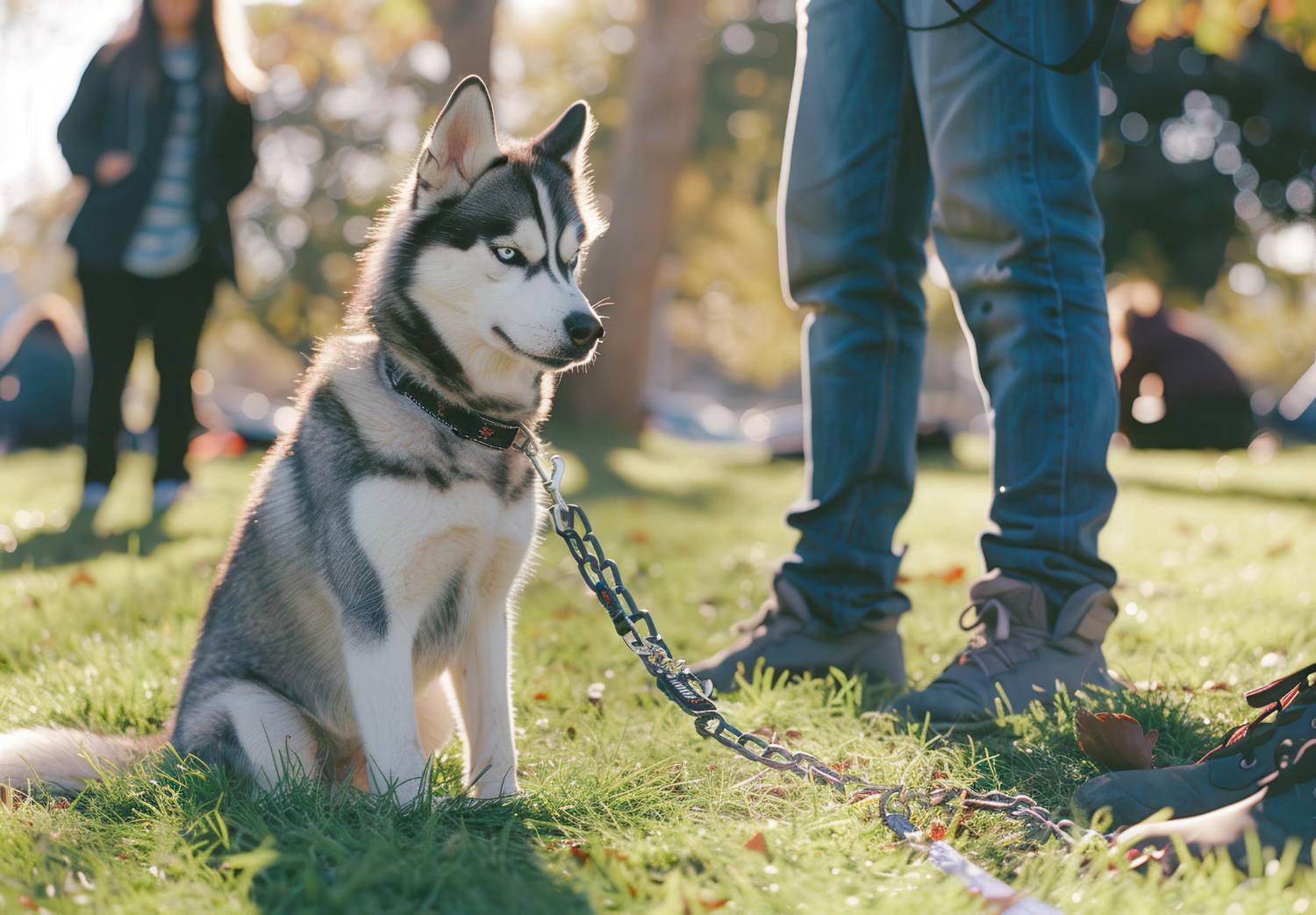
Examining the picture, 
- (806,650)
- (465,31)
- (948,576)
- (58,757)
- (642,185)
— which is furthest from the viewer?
(642,185)

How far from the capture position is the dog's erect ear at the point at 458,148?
231 cm

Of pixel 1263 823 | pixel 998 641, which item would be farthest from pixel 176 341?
pixel 1263 823

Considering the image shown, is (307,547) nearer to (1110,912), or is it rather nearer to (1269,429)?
(1110,912)

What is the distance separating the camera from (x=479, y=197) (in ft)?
7.87

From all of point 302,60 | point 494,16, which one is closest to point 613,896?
point 494,16

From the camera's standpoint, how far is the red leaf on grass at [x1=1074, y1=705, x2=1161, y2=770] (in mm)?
2031

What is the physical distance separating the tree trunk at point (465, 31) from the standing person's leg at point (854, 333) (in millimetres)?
9747

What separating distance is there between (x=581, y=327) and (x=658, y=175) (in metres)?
11.1

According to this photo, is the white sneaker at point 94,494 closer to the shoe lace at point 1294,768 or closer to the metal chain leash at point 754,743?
the metal chain leash at point 754,743

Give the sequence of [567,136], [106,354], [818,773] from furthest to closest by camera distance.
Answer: [106,354], [567,136], [818,773]

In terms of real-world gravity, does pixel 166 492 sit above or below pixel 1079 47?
below

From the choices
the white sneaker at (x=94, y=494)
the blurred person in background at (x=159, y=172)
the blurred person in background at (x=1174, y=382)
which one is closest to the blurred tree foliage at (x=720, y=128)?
the blurred person in background at (x=1174, y=382)

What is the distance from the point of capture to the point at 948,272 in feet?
9.03

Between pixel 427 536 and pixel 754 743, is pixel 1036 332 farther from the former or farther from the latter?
pixel 427 536
